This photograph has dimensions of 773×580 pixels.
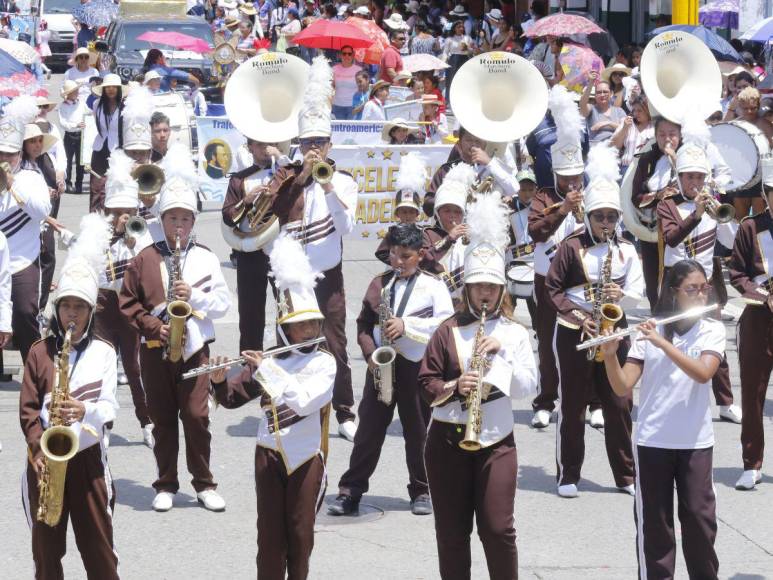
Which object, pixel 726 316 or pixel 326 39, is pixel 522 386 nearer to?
pixel 726 316

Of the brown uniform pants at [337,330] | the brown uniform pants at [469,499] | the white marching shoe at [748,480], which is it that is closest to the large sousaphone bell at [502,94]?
the brown uniform pants at [337,330]

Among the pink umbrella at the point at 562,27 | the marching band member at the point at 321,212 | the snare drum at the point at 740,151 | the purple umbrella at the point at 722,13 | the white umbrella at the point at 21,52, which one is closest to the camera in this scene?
the marching band member at the point at 321,212

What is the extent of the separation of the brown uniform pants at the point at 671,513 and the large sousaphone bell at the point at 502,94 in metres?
4.39

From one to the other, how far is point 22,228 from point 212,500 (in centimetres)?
279

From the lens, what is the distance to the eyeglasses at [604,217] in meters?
8.95

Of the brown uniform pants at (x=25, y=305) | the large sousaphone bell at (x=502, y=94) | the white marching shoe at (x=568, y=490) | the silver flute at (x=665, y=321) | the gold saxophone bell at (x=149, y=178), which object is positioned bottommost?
the white marching shoe at (x=568, y=490)

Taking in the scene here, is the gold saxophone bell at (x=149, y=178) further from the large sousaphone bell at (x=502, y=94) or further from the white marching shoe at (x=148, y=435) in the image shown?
the large sousaphone bell at (x=502, y=94)

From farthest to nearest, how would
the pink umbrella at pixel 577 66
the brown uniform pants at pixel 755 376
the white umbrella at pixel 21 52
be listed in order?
the pink umbrella at pixel 577 66, the white umbrella at pixel 21 52, the brown uniform pants at pixel 755 376

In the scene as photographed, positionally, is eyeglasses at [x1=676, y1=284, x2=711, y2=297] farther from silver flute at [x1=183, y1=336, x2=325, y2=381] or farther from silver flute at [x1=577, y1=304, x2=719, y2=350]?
silver flute at [x1=183, y1=336, x2=325, y2=381]

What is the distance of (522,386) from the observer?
677 cm

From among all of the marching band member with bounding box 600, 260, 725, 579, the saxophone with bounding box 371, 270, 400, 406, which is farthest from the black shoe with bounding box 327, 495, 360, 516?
the marching band member with bounding box 600, 260, 725, 579

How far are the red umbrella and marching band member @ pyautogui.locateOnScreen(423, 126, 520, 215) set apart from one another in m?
11.2

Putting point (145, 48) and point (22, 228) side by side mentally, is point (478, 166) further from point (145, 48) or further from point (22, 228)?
point (145, 48)

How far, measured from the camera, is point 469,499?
22.0 feet
